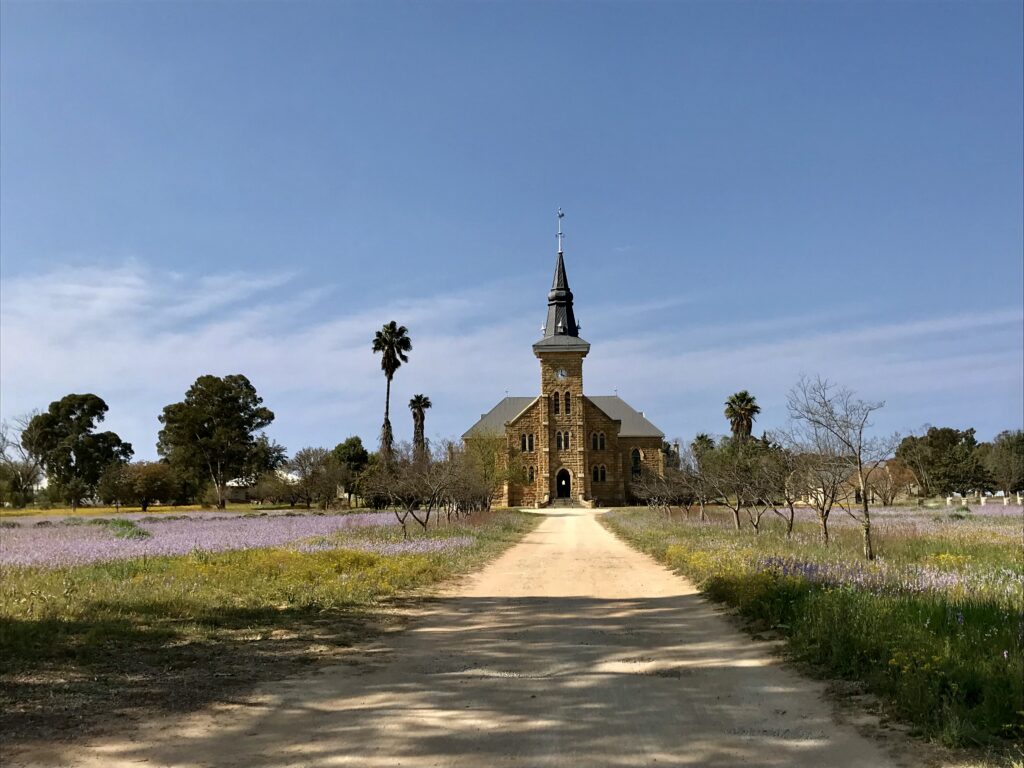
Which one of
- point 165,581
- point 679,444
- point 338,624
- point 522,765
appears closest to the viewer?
point 522,765

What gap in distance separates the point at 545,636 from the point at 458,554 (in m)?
10.4

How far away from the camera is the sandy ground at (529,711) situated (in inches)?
201

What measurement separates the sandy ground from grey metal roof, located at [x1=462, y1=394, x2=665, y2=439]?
233 ft

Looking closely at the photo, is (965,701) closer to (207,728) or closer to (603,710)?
(603,710)

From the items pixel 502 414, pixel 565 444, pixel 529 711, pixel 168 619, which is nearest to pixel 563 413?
pixel 565 444

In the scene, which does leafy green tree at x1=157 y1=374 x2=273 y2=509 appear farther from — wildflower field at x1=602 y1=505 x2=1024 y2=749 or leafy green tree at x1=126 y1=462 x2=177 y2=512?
wildflower field at x1=602 y1=505 x2=1024 y2=749

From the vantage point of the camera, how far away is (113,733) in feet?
18.3

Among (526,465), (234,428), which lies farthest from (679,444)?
(234,428)

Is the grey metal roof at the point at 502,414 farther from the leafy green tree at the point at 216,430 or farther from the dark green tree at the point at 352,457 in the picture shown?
the leafy green tree at the point at 216,430

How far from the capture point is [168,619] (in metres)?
10.2

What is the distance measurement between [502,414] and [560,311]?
1365 cm

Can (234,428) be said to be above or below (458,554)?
above

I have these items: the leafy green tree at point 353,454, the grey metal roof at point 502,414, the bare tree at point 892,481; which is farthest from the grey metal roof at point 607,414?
the bare tree at point 892,481

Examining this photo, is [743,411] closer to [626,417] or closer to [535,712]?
[626,417]
